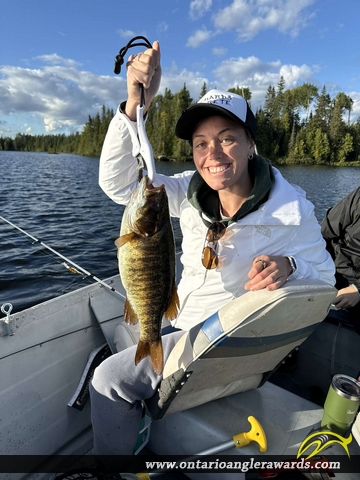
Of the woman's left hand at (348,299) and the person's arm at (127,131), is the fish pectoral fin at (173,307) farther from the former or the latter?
the woman's left hand at (348,299)

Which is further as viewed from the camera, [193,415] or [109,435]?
[193,415]

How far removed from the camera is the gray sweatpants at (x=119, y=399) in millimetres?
2232

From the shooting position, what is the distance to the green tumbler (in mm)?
2170

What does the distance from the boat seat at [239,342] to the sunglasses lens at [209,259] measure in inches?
15.6

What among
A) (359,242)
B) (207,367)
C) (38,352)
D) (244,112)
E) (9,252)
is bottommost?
(9,252)

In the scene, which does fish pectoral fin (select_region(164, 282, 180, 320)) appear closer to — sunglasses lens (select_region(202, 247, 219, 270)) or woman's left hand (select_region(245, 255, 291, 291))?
sunglasses lens (select_region(202, 247, 219, 270))

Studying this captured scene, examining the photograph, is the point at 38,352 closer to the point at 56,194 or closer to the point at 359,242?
the point at 359,242

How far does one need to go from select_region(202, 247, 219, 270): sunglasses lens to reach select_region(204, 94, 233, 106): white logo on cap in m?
1.00

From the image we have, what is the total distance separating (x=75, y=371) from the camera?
316 centimetres

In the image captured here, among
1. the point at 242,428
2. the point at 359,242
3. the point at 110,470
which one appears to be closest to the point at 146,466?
the point at 110,470

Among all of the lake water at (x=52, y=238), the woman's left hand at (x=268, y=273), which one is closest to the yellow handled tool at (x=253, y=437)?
the woman's left hand at (x=268, y=273)

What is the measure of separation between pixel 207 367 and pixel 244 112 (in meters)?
1.72

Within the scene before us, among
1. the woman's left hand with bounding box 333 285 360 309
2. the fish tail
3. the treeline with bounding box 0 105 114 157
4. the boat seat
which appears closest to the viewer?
the boat seat

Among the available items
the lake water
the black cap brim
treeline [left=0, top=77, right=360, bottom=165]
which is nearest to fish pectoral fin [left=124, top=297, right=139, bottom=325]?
the black cap brim
